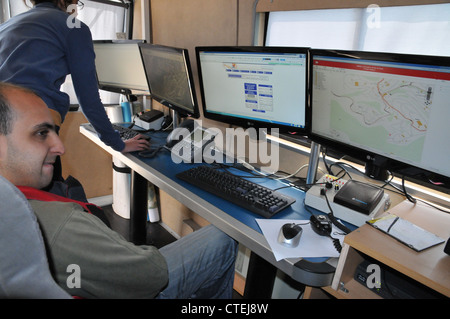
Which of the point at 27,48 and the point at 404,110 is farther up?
the point at 27,48

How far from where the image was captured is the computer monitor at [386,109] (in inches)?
33.0

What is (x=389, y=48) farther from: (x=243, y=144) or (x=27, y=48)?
(x=27, y=48)

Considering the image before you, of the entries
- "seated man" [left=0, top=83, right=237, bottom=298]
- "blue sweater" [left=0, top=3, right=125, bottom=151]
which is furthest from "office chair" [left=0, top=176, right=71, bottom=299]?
"blue sweater" [left=0, top=3, right=125, bottom=151]

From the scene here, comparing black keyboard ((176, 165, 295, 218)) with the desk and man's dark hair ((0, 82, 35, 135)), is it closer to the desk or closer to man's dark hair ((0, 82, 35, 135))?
the desk

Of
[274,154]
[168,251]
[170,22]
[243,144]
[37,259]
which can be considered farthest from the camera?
[170,22]

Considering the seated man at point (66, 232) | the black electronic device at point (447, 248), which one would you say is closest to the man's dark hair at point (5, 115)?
the seated man at point (66, 232)

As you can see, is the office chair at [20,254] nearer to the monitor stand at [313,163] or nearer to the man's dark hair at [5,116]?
the man's dark hair at [5,116]

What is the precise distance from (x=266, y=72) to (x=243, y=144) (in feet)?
1.93

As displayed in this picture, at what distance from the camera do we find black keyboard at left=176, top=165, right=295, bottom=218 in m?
1.12

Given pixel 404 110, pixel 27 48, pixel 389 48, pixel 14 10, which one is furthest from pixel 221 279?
pixel 14 10

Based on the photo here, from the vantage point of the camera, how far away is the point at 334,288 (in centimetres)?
86

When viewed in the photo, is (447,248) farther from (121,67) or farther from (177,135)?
(121,67)

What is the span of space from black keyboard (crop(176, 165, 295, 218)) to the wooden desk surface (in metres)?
0.34

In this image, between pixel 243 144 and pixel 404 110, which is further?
pixel 243 144
